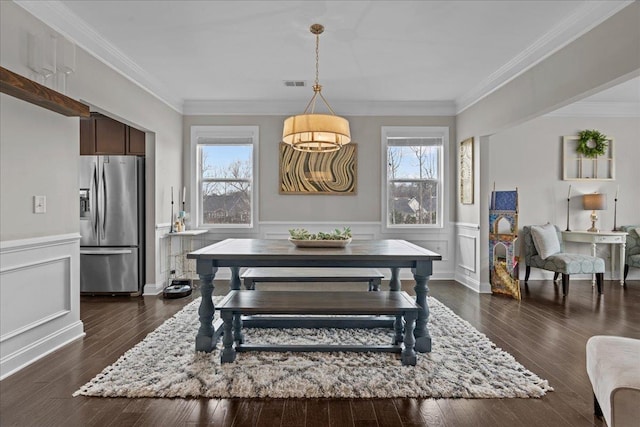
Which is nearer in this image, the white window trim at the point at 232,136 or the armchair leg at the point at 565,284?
the armchair leg at the point at 565,284

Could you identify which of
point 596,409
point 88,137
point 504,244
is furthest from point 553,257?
point 88,137

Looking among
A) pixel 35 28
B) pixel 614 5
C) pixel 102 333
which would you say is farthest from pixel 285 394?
pixel 614 5

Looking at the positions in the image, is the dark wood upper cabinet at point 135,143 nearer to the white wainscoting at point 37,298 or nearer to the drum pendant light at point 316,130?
the white wainscoting at point 37,298

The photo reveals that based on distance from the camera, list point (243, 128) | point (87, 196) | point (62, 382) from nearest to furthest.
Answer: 1. point (62, 382)
2. point (87, 196)
3. point (243, 128)

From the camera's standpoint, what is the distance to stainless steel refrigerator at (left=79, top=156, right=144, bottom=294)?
456 cm

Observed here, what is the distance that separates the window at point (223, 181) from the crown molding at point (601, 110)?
4.77m

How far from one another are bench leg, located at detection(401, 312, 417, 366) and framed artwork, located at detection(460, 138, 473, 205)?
10.0 feet

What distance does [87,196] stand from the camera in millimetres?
4555

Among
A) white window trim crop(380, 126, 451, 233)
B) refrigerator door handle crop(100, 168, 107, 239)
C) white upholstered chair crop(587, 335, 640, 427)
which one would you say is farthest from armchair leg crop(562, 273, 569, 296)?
refrigerator door handle crop(100, 168, 107, 239)

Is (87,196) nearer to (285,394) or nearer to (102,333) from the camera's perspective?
(102,333)

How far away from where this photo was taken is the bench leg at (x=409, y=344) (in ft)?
8.46

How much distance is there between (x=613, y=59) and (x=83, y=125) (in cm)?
556

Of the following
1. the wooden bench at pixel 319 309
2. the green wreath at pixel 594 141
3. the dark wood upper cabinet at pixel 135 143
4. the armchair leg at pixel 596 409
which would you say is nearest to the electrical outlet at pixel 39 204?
the wooden bench at pixel 319 309

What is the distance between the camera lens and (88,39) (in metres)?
3.30
